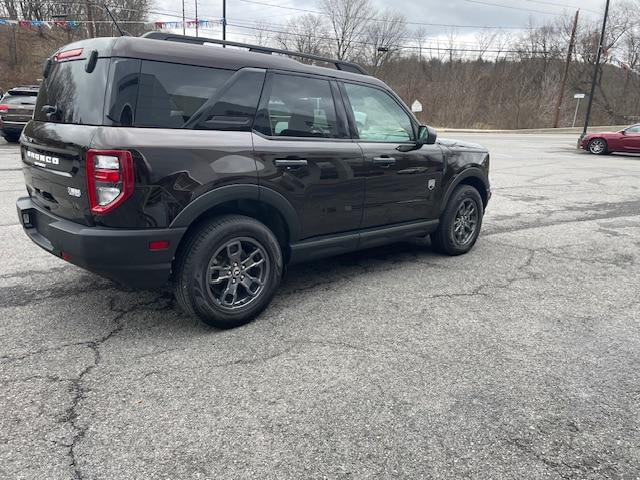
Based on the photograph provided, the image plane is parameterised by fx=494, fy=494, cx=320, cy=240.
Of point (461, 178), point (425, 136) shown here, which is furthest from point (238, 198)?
point (461, 178)

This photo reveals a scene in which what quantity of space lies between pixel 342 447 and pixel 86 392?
145 cm

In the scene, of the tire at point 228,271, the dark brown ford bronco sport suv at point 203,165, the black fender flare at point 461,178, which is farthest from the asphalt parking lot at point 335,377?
the black fender flare at point 461,178

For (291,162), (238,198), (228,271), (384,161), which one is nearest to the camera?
(238,198)

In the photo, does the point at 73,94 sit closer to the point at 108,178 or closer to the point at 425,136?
the point at 108,178

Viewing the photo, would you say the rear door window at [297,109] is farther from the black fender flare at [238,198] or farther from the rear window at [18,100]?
the rear window at [18,100]

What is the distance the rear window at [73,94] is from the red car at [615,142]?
70.8ft

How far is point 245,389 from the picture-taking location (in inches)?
111

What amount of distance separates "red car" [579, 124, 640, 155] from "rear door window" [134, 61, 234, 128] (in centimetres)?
2099

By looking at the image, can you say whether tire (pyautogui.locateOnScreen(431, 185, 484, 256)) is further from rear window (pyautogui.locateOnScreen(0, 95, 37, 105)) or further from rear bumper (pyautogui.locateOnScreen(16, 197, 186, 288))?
rear window (pyautogui.locateOnScreen(0, 95, 37, 105))

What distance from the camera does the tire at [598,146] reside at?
2047 centimetres

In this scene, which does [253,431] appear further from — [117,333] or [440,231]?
[440,231]

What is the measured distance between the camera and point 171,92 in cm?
321

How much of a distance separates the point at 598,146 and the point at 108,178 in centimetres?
2223

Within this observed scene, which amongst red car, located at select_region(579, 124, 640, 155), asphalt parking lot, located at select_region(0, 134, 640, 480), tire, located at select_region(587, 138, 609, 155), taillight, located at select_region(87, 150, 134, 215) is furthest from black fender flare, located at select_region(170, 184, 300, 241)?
tire, located at select_region(587, 138, 609, 155)
